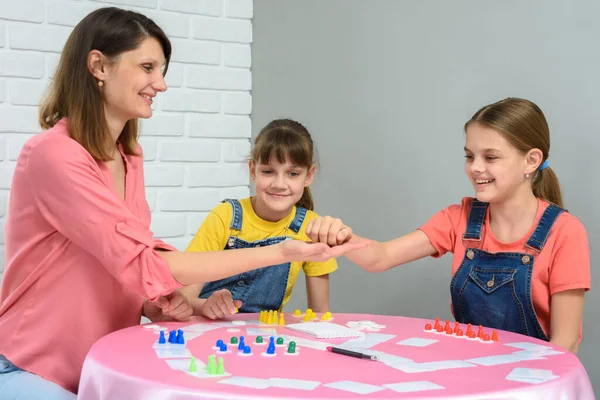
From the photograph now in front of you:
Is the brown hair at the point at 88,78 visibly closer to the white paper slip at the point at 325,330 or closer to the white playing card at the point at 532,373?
the white paper slip at the point at 325,330

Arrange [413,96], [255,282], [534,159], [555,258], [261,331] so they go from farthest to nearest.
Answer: [413,96] → [255,282] → [534,159] → [555,258] → [261,331]

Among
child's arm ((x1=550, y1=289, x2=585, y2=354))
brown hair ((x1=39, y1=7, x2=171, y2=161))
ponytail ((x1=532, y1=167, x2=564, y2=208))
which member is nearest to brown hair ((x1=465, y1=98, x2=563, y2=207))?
ponytail ((x1=532, y1=167, x2=564, y2=208))

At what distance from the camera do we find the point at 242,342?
1.38 meters

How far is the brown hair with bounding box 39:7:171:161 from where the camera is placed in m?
1.73

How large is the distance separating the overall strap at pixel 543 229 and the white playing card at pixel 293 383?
94cm

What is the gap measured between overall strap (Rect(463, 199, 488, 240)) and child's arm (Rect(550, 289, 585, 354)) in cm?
27

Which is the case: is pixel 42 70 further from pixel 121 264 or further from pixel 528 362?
pixel 528 362

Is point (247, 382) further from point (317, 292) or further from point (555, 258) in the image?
point (317, 292)

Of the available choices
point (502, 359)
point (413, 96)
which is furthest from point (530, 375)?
point (413, 96)

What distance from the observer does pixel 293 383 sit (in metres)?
1.13

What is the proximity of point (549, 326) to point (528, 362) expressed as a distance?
0.60 m

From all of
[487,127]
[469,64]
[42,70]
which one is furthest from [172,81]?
[487,127]

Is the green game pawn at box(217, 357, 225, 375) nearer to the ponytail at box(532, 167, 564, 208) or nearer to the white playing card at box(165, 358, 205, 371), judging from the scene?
the white playing card at box(165, 358, 205, 371)

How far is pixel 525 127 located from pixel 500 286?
1.33 ft
